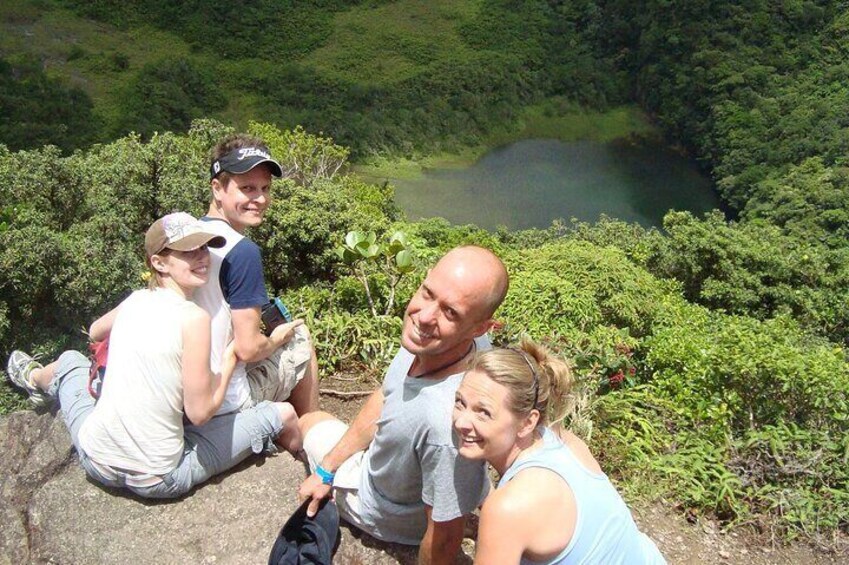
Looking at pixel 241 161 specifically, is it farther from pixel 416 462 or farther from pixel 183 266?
pixel 416 462

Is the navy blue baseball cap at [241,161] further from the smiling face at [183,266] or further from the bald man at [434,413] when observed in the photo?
the bald man at [434,413]

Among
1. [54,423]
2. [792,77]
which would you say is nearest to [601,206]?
[792,77]

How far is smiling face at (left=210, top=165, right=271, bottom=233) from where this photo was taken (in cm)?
307

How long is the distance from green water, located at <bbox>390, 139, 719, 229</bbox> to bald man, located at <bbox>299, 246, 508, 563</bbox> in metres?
29.4

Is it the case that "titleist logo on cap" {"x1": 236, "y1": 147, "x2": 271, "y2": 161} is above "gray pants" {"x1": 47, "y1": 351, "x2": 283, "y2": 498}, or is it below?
above

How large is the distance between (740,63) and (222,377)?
152 ft

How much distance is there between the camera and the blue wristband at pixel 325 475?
9.09ft

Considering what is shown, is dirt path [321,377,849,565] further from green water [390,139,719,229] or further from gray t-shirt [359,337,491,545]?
green water [390,139,719,229]

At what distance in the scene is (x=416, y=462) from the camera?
2.44m

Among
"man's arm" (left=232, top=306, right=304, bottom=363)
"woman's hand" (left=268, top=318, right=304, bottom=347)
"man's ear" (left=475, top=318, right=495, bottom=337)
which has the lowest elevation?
"woman's hand" (left=268, top=318, right=304, bottom=347)

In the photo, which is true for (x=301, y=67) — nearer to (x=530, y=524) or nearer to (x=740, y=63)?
(x=740, y=63)

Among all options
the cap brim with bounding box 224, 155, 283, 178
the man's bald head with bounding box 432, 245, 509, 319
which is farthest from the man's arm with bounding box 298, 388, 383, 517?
the cap brim with bounding box 224, 155, 283, 178

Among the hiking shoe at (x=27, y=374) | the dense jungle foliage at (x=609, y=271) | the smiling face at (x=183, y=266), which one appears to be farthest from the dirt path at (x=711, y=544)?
the hiking shoe at (x=27, y=374)

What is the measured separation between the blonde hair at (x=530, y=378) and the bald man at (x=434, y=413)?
0.16 meters
